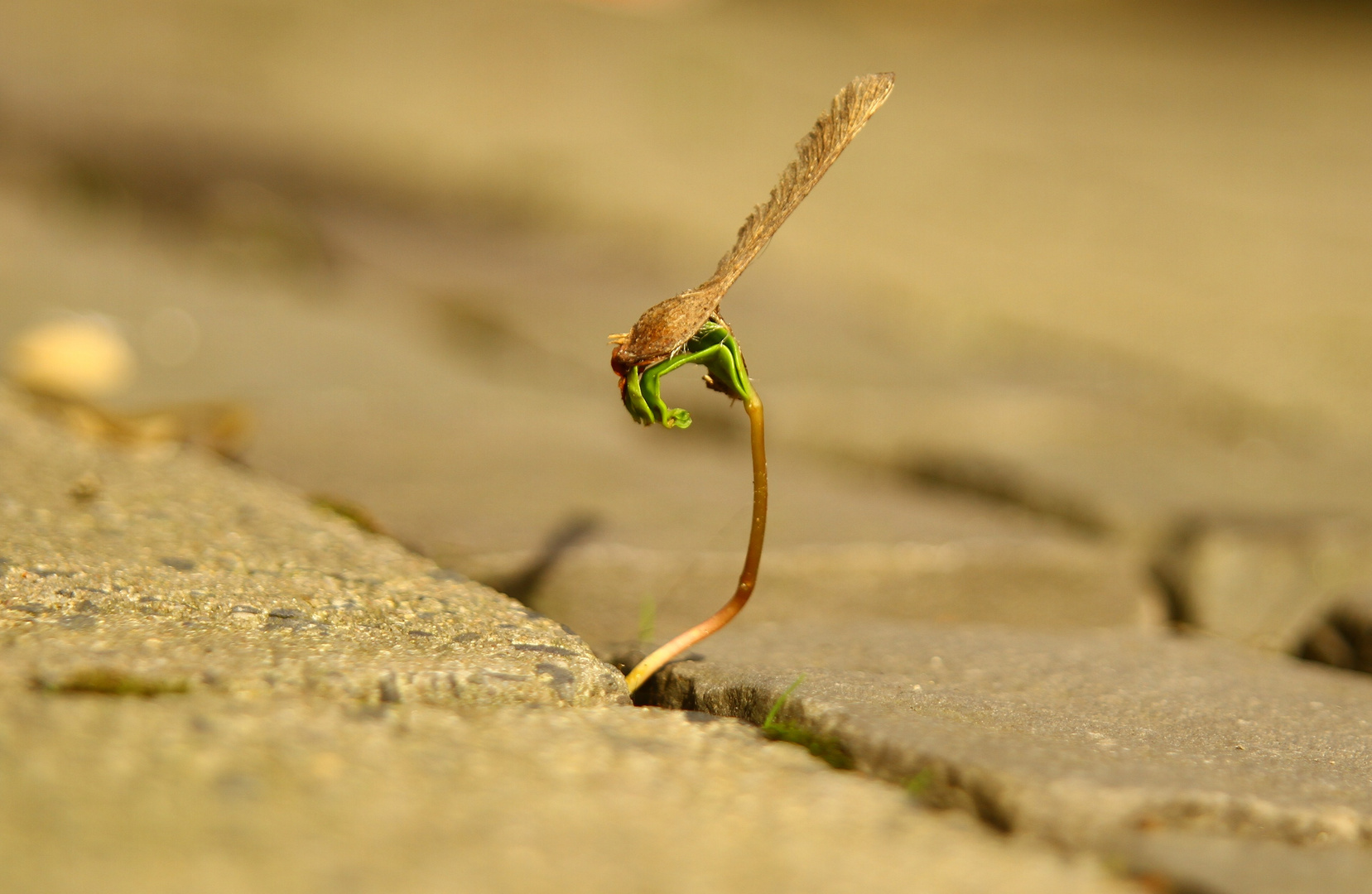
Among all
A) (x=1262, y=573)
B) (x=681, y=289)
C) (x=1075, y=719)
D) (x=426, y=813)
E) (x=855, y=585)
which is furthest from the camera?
(x=681, y=289)

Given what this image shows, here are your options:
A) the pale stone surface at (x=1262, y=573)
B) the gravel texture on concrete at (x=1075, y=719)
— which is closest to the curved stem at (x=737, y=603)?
the gravel texture on concrete at (x=1075, y=719)

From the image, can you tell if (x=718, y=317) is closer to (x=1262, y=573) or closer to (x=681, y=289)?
(x=1262, y=573)

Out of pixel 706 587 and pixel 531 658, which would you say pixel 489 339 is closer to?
pixel 706 587

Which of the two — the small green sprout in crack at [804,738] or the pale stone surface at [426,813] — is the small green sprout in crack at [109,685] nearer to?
the pale stone surface at [426,813]

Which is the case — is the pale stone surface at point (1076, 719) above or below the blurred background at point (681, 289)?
below

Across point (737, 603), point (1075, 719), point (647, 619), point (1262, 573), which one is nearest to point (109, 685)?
point (737, 603)

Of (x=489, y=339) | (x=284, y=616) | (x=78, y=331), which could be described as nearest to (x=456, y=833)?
(x=284, y=616)
